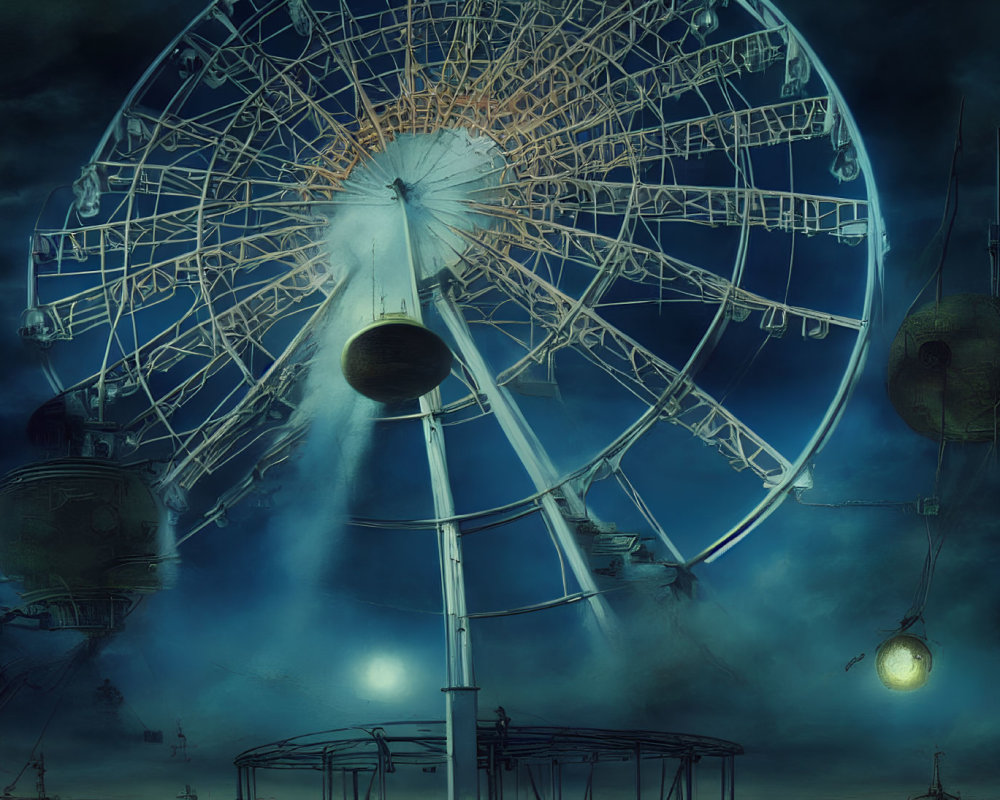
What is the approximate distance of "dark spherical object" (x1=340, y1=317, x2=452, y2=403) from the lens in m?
13.2

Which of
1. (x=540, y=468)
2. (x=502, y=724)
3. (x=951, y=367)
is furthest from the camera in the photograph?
(x=540, y=468)

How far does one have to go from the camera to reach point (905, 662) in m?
13.8

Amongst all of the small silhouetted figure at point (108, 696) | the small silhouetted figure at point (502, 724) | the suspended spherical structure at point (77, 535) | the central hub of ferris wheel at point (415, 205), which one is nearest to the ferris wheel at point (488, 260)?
the central hub of ferris wheel at point (415, 205)

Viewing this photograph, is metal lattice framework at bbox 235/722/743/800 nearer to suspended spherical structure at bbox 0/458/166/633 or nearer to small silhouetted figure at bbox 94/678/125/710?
small silhouetted figure at bbox 94/678/125/710

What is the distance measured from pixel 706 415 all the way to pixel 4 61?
9115 millimetres

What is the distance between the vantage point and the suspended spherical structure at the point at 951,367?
1324 centimetres

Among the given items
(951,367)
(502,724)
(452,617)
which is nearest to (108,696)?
(452,617)

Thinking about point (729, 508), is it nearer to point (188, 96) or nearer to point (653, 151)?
point (653, 151)

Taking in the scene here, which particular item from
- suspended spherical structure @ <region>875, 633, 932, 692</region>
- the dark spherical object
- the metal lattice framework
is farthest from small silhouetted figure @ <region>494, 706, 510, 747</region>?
suspended spherical structure @ <region>875, 633, 932, 692</region>

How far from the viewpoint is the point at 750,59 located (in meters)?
15.0

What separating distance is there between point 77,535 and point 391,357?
3906 mm

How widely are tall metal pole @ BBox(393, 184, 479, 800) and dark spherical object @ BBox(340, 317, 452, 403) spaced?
99 cm

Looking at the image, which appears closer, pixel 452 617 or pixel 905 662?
pixel 905 662

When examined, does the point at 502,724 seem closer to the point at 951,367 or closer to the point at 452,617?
the point at 452,617
